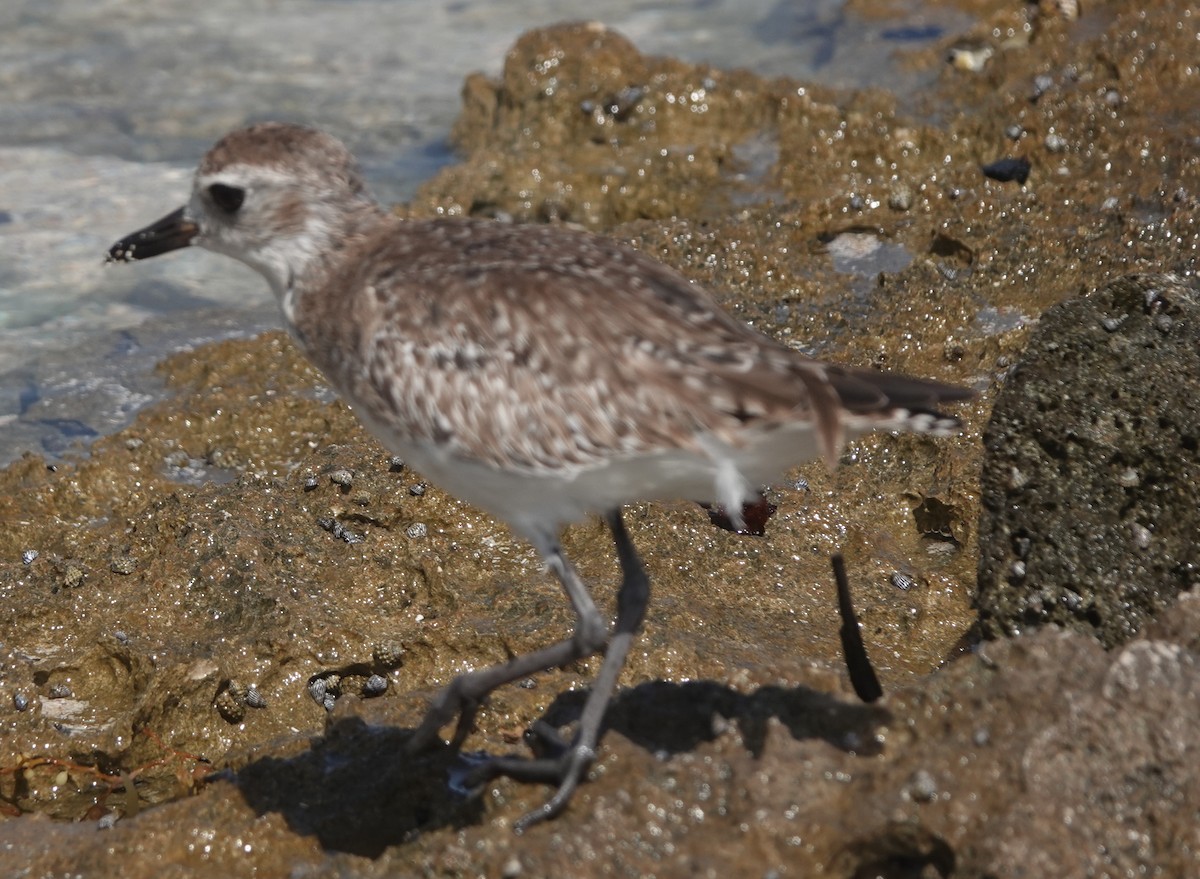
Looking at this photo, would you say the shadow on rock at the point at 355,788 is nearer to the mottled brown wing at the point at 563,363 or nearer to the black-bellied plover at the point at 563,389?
the black-bellied plover at the point at 563,389

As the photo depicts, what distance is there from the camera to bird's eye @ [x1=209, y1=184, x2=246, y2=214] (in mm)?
5527

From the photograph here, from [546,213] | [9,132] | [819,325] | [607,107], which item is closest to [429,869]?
[819,325]

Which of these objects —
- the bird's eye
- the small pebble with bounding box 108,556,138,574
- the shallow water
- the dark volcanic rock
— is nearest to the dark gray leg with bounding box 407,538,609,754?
the dark volcanic rock

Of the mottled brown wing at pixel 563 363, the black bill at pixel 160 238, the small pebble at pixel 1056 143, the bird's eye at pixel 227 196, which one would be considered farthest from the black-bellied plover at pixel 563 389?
the small pebble at pixel 1056 143

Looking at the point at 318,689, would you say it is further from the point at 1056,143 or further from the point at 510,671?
the point at 1056,143

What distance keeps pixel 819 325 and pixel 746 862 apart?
4089 mm

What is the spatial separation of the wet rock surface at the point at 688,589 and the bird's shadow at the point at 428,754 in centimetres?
1

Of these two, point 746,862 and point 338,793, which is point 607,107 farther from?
point 746,862

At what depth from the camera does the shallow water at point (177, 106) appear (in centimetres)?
945

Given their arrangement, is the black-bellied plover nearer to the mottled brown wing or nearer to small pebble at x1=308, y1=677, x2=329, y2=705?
the mottled brown wing

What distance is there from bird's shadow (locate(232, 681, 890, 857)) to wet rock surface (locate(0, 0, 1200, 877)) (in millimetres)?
14

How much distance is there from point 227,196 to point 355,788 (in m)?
2.25

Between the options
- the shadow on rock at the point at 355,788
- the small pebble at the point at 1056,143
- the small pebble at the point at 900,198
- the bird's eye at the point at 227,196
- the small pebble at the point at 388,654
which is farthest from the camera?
the small pebble at the point at 1056,143

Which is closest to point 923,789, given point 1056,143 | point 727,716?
point 727,716
